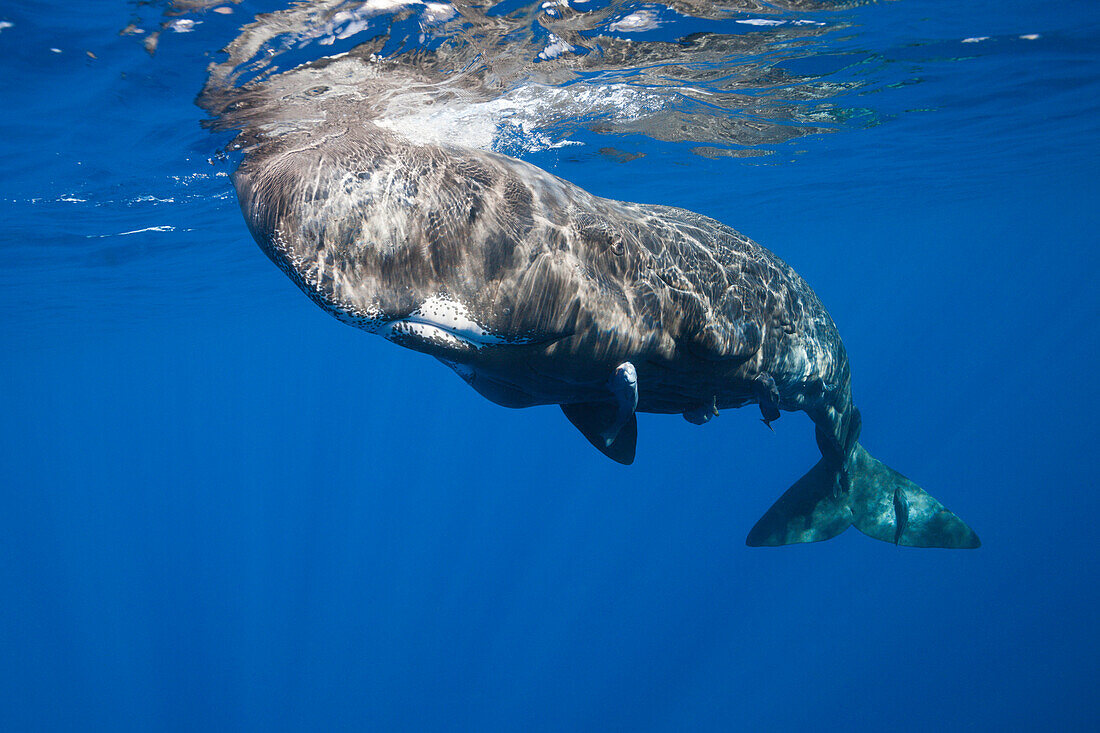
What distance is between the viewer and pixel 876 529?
7.43 m

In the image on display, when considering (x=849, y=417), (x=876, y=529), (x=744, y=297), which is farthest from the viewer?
(x=876, y=529)

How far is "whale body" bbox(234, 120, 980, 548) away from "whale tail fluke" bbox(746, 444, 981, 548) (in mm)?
3123

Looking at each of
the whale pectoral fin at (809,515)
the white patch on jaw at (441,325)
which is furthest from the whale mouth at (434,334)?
the whale pectoral fin at (809,515)

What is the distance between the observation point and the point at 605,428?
4188 millimetres

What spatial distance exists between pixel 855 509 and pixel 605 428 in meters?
5.09

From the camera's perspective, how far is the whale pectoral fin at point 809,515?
7473 millimetres

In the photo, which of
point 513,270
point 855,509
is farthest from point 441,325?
point 855,509

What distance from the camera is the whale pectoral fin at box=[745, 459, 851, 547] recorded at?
747cm

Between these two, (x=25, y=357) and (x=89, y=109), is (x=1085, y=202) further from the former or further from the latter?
(x=25, y=357)

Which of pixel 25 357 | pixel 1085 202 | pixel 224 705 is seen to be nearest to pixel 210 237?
pixel 25 357

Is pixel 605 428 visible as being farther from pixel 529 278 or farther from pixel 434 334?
pixel 434 334

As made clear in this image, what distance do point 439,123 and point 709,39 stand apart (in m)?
4.57

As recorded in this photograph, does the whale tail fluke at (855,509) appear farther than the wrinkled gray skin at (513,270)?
Yes

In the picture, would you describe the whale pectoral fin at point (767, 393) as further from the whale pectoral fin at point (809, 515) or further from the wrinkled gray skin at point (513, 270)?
the whale pectoral fin at point (809, 515)
